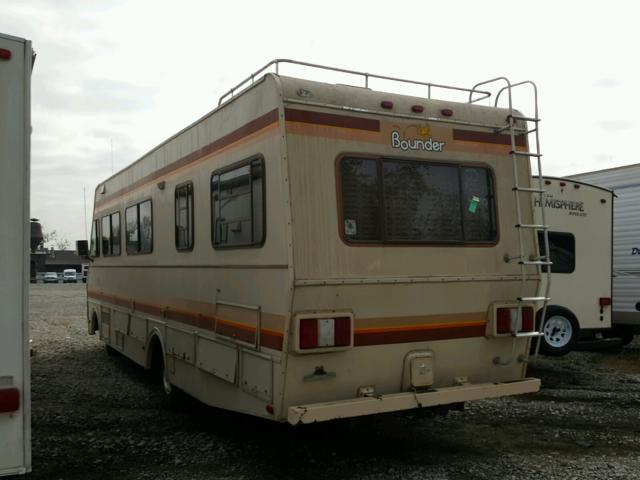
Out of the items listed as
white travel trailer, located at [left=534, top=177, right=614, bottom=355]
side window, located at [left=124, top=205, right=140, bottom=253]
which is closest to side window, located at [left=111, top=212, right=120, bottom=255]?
side window, located at [left=124, top=205, right=140, bottom=253]

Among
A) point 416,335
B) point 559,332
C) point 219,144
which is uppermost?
point 219,144

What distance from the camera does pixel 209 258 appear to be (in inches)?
216

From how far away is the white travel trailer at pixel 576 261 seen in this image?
9.37m

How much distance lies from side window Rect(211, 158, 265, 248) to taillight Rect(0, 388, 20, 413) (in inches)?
79.4

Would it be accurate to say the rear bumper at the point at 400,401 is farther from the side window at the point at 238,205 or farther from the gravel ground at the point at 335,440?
the side window at the point at 238,205

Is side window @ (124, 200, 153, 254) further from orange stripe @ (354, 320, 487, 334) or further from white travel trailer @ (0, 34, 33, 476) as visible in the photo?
white travel trailer @ (0, 34, 33, 476)

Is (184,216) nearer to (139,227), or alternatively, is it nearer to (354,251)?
(139,227)

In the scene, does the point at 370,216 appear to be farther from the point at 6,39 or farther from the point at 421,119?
the point at 6,39

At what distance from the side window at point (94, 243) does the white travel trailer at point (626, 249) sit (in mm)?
8618

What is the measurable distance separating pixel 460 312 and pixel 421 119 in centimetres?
158

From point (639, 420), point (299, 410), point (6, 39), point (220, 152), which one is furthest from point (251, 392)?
point (639, 420)

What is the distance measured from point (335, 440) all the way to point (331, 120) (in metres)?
2.90

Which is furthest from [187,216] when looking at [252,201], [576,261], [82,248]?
[576,261]

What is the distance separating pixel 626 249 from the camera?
1093 cm
